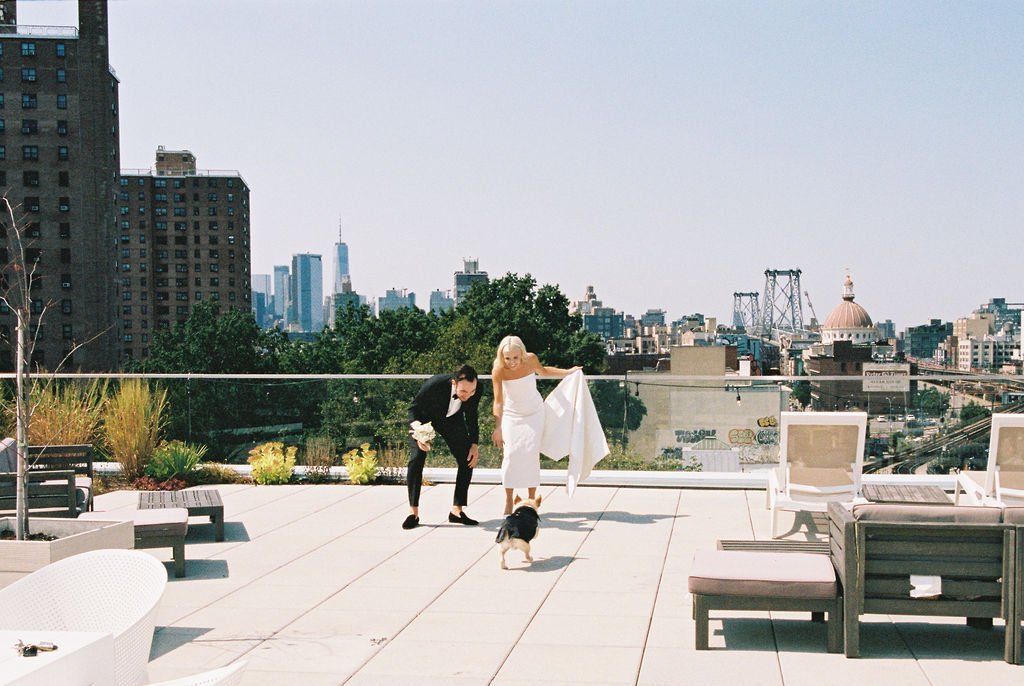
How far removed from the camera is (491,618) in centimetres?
644

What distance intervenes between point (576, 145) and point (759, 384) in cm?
10741

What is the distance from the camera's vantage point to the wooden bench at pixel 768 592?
5.53 metres

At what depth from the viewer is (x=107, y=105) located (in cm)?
13088

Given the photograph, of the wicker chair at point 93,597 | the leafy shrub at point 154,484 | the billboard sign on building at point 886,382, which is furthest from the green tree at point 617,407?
the wicker chair at point 93,597

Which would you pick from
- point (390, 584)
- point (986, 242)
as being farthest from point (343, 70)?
point (986, 242)

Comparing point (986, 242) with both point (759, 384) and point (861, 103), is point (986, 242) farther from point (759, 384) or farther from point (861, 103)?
point (759, 384)

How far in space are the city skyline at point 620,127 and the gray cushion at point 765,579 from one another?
1311 cm

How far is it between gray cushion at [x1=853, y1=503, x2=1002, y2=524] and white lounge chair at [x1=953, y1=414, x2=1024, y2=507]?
3.20 m

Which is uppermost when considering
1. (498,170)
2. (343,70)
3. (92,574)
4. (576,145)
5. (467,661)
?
(576,145)

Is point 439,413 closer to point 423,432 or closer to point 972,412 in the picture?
point 423,432

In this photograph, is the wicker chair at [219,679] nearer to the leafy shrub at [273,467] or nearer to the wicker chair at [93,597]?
the wicker chair at [93,597]

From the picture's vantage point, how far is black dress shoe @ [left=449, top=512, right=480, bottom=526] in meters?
9.60

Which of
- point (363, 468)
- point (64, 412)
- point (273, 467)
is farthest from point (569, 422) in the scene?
point (64, 412)

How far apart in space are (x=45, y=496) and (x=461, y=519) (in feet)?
11.2
